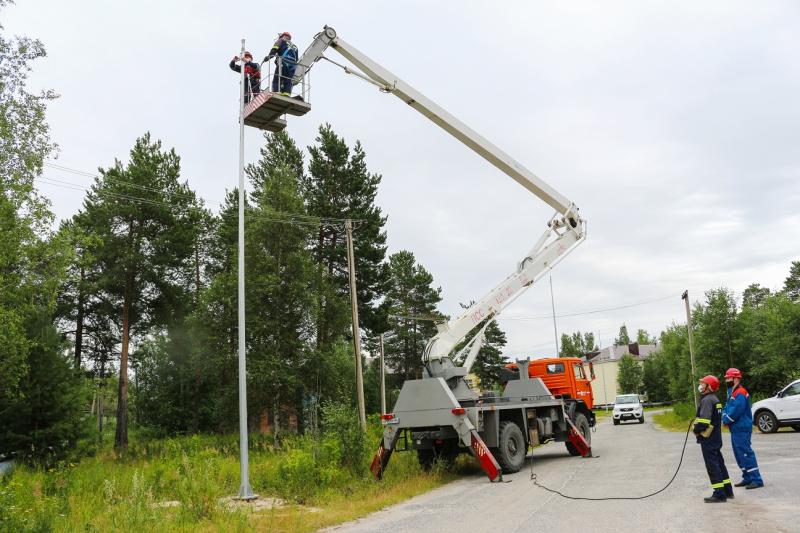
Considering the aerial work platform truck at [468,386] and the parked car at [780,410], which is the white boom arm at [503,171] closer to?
the aerial work platform truck at [468,386]

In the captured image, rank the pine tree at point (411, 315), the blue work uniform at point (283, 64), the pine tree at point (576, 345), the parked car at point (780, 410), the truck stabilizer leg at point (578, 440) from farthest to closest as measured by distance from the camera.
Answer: the pine tree at point (576, 345), the pine tree at point (411, 315), the parked car at point (780, 410), the truck stabilizer leg at point (578, 440), the blue work uniform at point (283, 64)

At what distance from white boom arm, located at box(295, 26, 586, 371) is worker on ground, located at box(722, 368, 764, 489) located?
18.9 ft

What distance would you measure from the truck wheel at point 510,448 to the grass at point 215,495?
1.20 m

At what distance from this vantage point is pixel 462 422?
38.1 feet

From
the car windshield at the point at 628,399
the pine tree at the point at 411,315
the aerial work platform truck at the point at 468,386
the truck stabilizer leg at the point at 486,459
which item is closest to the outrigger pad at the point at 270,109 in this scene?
the aerial work platform truck at the point at 468,386

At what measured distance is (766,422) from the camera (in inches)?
763

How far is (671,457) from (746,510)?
706cm

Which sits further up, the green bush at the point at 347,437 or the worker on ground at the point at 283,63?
the worker on ground at the point at 283,63

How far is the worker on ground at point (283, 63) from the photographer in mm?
11984

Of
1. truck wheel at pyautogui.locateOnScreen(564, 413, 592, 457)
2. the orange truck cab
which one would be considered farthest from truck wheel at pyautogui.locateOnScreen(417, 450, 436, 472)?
the orange truck cab

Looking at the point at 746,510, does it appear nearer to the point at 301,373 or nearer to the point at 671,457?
the point at 671,457

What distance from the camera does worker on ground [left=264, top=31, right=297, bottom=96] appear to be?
11984 mm

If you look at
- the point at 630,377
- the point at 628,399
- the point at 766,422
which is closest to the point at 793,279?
the point at 630,377

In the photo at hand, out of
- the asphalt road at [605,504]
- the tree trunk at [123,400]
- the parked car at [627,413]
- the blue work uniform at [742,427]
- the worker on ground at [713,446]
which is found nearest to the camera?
the asphalt road at [605,504]
